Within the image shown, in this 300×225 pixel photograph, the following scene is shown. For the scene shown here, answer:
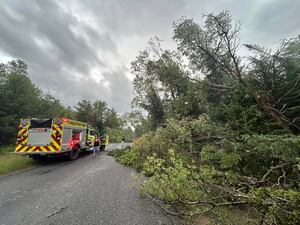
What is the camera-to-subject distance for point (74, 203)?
369 cm

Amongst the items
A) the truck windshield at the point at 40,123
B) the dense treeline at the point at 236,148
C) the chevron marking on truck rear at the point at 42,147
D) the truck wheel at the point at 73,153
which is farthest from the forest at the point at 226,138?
the truck windshield at the point at 40,123

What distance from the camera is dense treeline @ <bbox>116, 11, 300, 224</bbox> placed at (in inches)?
107

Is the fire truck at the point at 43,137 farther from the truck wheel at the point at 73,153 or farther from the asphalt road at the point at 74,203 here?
the asphalt road at the point at 74,203

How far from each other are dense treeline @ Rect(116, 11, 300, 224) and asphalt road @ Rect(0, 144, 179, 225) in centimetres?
46

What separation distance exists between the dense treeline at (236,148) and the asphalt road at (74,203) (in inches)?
18.2

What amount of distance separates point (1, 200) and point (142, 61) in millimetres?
18908

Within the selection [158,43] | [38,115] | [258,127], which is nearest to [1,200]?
[258,127]

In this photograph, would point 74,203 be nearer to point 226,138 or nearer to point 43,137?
point 226,138

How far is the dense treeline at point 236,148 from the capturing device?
2.71 meters

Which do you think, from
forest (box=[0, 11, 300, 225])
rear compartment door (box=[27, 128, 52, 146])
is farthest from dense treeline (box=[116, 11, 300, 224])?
rear compartment door (box=[27, 128, 52, 146])

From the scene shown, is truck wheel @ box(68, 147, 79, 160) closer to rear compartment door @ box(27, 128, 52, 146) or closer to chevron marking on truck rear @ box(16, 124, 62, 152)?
chevron marking on truck rear @ box(16, 124, 62, 152)

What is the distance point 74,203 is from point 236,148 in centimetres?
422

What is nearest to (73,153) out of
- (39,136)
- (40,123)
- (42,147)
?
(42,147)

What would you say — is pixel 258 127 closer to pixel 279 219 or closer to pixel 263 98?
pixel 263 98
